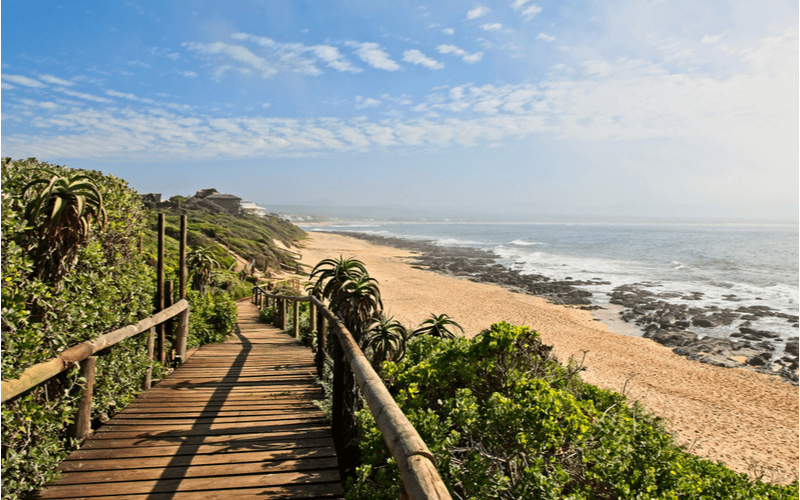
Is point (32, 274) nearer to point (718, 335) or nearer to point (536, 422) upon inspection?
point (536, 422)

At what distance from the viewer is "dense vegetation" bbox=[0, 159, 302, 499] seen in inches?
104

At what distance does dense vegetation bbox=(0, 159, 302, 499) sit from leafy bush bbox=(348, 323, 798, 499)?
208 cm

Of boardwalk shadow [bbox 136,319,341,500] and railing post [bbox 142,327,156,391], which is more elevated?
railing post [bbox 142,327,156,391]

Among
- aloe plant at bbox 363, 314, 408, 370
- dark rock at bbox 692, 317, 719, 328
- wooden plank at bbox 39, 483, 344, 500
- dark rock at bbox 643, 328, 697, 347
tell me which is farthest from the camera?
dark rock at bbox 692, 317, 719, 328

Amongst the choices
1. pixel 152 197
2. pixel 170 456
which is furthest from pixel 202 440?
pixel 152 197

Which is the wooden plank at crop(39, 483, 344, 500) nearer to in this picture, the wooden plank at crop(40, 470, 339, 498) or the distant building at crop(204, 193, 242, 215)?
the wooden plank at crop(40, 470, 339, 498)

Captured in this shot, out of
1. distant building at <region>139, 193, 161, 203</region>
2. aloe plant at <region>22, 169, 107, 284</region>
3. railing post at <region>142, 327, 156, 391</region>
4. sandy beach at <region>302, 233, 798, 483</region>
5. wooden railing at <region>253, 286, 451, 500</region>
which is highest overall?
distant building at <region>139, 193, 161, 203</region>

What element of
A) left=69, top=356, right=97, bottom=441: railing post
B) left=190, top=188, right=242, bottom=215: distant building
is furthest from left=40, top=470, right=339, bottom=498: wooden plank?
left=190, top=188, right=242, bottom=215: distant building

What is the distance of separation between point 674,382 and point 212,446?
43.3ft

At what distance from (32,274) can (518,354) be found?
142 inches

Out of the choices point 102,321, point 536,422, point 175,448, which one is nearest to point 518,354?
point 536,422

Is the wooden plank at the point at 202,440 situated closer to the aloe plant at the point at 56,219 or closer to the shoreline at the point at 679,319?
the aloe plant at the point at 56,219

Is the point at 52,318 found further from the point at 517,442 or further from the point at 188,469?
the point at 517,442

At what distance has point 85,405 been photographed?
3.45 meters
